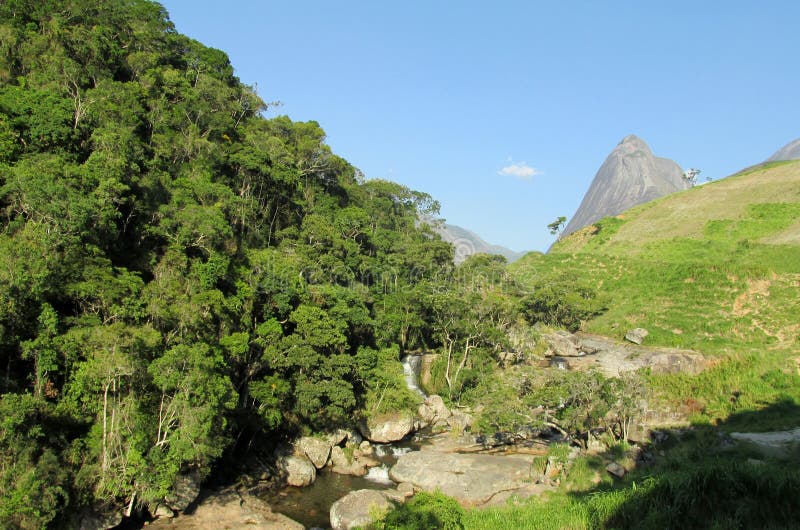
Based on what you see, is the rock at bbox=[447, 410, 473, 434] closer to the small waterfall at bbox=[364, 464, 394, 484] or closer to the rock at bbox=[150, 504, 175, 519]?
the small waterfall at bbox=[364, 464, 394, 484]

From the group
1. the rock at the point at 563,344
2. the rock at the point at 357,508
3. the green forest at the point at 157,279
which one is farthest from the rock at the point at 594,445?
the rock at the point at 563,344

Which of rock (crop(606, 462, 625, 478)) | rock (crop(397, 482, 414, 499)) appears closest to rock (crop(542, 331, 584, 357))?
rock (crop(606, 462, 625, 478))

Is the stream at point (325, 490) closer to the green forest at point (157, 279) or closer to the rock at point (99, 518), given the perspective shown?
the green forest at point (157, 279)

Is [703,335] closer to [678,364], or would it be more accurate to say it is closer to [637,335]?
[637,335]

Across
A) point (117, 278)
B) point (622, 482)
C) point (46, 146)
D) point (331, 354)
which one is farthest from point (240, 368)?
point (622, 482)

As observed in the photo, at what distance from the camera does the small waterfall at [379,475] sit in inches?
1095

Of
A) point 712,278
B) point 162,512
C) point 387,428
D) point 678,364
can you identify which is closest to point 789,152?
point 712,278

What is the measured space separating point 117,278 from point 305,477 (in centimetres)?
1446

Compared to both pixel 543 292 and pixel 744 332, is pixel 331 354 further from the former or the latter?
pixel 744 332

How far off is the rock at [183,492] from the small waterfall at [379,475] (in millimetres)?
9650

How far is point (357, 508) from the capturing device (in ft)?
74.2

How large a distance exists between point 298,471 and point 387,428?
27.6 ft

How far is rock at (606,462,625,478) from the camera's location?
21.7 meters

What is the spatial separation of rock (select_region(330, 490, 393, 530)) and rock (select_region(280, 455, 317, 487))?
378cm
